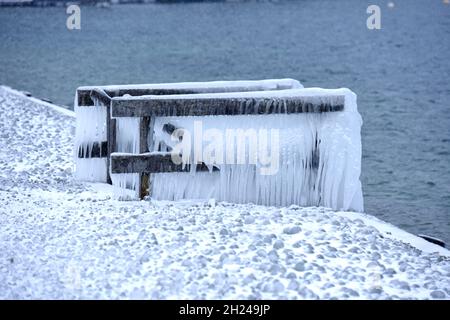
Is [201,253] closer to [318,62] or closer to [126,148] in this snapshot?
[126,148]

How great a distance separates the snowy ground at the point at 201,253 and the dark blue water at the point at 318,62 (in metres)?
6.47

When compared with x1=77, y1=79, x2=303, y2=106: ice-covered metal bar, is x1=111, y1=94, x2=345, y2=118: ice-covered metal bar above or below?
below

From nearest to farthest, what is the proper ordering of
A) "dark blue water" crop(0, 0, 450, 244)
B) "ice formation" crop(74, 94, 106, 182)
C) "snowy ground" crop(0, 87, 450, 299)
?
"snowy ground" crop(0, 87, 450, 299), "ice formation" crop(74, 94, 106, 182), "dark blue water" crop(0, 0, 450, 244)

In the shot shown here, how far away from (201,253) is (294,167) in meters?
2.90

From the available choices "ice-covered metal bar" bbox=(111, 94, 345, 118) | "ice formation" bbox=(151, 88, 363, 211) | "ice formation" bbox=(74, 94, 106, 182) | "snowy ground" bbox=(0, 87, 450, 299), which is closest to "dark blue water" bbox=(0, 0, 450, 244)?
"ice formation" bbox=(151, 88, 363, 211)

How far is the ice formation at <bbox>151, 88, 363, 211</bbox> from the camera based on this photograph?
11.2 meters

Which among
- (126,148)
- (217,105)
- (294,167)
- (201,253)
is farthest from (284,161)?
(201,253)

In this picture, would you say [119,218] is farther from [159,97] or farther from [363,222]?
[363,222]

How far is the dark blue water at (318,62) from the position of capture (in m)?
23.0

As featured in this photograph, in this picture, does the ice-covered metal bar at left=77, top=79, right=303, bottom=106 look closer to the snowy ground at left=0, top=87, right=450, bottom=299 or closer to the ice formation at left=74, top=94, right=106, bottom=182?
the ice formation at left=74, top=94, right=106, bottom=182

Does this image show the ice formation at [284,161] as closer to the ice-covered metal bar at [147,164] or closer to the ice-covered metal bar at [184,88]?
the ice-covered metal bar at [147,164]

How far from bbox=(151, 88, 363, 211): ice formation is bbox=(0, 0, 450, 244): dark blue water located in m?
5.18

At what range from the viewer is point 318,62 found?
2805 inches

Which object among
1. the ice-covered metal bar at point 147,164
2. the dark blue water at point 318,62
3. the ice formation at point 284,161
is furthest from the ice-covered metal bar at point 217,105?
the dark blue water at point 318,62
